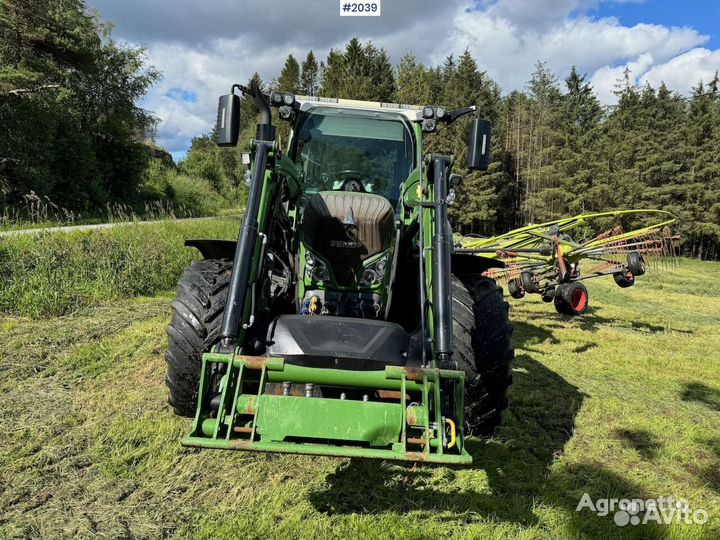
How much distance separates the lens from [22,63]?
16.6 meters

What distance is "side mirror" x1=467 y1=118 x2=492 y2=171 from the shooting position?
3.18m

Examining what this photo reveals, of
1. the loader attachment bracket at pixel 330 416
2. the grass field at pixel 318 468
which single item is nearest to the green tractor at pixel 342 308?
the loader attachment bracket at pixel 330 416

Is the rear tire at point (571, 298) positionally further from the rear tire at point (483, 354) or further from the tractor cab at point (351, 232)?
the rear tire at point (483, 354)

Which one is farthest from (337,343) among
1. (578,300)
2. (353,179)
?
(578,300)

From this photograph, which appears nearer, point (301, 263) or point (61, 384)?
point (301, 263)

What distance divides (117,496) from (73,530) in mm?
279

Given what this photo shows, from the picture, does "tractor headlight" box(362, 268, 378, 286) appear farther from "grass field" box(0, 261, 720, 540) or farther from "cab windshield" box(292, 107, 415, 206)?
"grass field" box(0, 261, 720, 540)

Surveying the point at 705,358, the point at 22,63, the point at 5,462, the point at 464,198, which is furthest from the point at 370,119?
the point at 464,198

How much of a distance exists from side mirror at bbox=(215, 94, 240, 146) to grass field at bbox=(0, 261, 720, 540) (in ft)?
6.26

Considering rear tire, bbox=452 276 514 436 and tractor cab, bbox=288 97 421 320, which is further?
tractor cab, bbox=288 97 421 320

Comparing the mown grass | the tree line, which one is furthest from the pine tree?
the mown grass

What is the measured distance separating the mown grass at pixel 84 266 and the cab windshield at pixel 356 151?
426 centimetres

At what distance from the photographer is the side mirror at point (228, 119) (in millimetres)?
3037

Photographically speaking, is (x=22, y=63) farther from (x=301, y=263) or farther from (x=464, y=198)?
(x=464, y=198)
